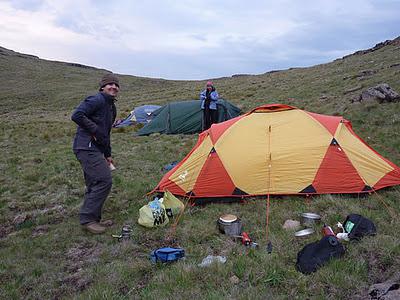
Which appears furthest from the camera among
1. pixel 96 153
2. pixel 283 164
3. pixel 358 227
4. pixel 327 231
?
pixel 283 164

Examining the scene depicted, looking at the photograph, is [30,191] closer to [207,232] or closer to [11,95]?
[207,232]

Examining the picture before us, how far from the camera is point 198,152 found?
792cm

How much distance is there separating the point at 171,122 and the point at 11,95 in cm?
5042

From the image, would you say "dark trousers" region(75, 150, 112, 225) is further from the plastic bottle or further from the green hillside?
the plastic bottle

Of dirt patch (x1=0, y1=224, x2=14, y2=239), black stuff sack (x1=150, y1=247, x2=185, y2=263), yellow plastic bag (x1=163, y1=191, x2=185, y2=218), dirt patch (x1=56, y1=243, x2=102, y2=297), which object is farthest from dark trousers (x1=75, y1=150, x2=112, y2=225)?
black stuff sack (x1=150, y1=247, x2=185, y2=263)

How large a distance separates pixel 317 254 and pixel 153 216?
2.80m

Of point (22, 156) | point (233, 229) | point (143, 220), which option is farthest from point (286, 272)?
point (22, 156)

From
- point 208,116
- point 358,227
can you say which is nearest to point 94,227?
point 358,227

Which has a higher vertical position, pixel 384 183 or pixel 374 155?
pixel 374 155

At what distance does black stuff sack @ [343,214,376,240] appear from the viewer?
517 centimetres

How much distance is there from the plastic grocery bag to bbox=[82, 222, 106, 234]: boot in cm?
64

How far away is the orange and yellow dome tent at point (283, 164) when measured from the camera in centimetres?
701

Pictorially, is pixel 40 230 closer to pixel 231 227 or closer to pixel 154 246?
pixel 154 246

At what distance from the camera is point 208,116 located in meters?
15.0
